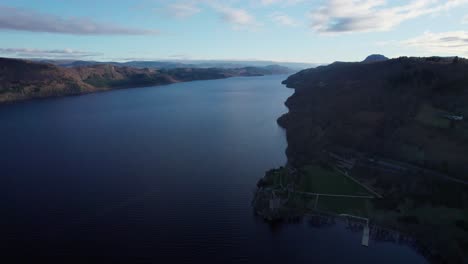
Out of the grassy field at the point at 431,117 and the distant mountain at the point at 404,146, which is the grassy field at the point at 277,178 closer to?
the distant mountain at the point at 404,146

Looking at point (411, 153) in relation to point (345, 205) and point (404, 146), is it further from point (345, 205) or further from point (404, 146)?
point (345, 205)

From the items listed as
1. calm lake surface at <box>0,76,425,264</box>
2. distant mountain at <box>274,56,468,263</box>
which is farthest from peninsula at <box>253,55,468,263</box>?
calm lake surface at <box>0,76,425,264</box>

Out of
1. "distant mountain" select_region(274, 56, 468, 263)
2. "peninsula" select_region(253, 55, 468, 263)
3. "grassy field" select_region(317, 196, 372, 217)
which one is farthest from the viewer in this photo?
"grassy field" select_region(317, 196, 372, 217)

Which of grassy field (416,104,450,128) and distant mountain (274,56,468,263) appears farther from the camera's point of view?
grassy field (416,104,450,128)

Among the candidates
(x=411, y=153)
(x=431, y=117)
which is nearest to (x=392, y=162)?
(x=411, y=153)

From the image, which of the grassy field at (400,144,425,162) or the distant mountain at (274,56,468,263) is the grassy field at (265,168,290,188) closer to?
the distant mountain at (274,56,468,263)

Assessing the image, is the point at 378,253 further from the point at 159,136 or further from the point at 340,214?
the point at 159,136
